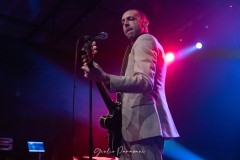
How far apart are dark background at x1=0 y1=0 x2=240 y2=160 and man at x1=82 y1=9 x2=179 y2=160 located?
4318mm

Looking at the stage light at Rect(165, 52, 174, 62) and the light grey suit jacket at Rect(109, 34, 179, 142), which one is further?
the stage light at Rect(165, 52, 174, 62)

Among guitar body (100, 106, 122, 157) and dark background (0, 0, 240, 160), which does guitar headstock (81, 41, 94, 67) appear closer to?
guitar body (100, 106, 122, 157)

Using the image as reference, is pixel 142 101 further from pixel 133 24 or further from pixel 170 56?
pixel 170 56

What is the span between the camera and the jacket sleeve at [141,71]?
195cm

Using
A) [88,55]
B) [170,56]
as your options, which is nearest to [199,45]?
[170,56]

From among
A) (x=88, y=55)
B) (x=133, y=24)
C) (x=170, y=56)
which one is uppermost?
(x=170, y=56)

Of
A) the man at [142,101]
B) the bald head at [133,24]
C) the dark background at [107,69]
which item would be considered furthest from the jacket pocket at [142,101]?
the dark background at [107,69]

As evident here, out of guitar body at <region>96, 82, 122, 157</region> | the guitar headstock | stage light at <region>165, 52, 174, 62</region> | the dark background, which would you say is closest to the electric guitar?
guitar body at <region>96, 82, 122, 157</region>

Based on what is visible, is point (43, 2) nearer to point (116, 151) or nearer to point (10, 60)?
point (10, 60)

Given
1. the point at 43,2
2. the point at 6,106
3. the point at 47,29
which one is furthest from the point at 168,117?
the point at 6,106

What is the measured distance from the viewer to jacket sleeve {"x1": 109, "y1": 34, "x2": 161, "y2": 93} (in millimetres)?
1953

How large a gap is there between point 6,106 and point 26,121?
0.64 metres

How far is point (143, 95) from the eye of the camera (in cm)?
210

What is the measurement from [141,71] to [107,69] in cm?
696
